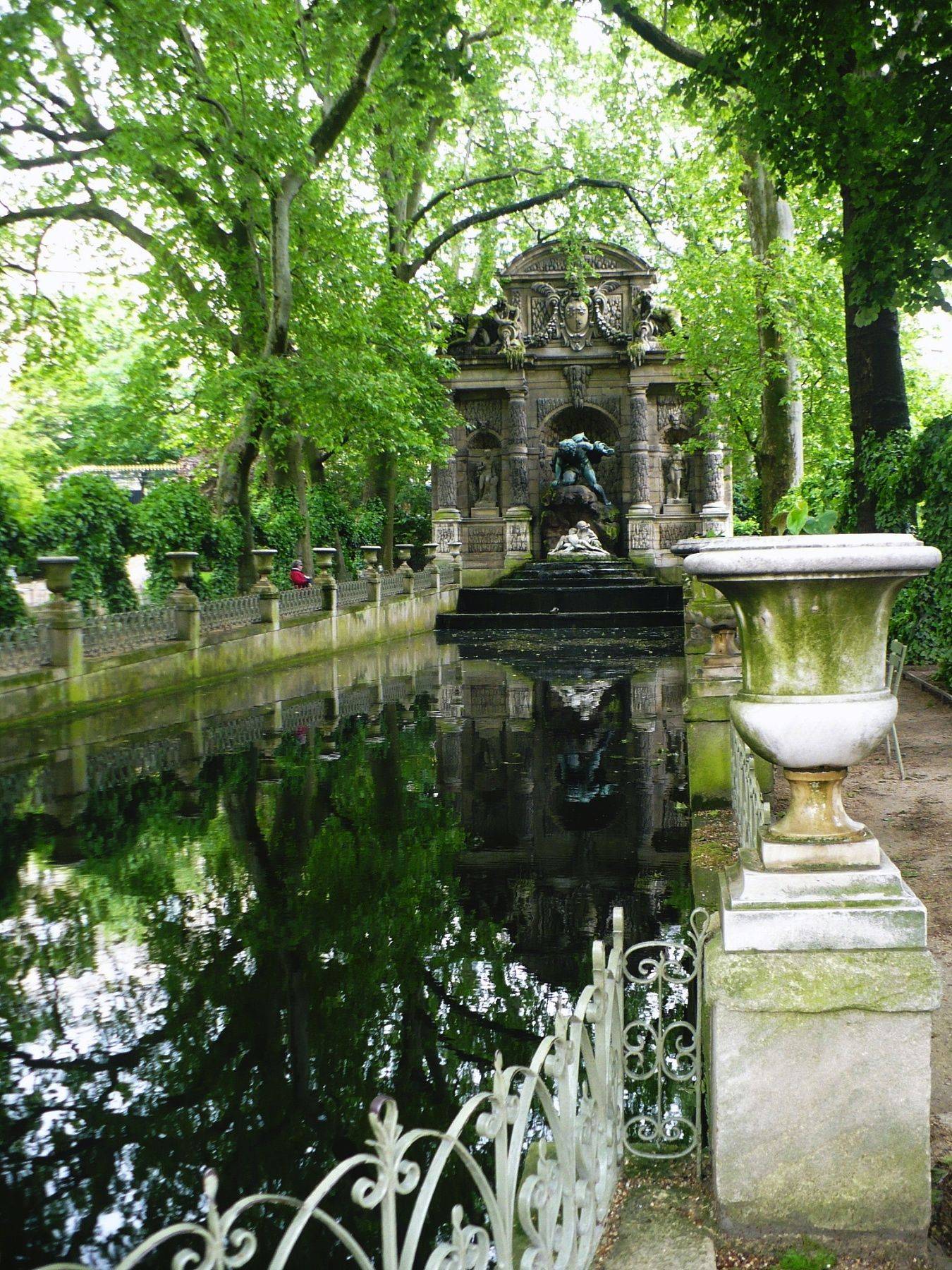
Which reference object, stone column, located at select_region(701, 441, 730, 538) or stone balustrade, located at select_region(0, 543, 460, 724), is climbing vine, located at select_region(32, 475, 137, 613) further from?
stone column, located at select_region(701, 441, 730, 538)

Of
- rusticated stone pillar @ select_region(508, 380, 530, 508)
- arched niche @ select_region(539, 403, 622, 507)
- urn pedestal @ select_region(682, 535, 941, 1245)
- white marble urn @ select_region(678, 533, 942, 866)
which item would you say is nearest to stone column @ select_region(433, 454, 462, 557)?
rusticated stone pillar @ select_region(508, 380, 530, 508)

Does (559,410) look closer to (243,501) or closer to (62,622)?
(243,501)

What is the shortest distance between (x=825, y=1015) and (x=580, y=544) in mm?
29484

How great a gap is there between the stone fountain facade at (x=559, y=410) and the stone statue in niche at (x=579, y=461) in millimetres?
882

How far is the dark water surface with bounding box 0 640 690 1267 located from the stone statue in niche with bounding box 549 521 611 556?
19994mm

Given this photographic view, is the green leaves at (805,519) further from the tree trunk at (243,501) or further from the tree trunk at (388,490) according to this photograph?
the tree trunk at (388,490)

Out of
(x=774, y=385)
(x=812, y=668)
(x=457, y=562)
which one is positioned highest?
(x=774, y=385)

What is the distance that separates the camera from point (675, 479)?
34312 millimetres

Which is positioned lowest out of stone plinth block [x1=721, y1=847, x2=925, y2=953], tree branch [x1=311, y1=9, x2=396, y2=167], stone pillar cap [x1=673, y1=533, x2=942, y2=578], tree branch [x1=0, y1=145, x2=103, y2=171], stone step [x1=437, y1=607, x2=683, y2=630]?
stone step [x1=437, y1=607, x2=683, y2=630]

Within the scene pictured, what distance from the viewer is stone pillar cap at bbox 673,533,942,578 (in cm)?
281

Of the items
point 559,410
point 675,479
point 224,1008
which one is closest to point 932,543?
point 224,1008

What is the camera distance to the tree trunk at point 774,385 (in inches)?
810

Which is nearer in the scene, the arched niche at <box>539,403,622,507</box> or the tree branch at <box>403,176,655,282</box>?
the tree branch at <box>403,176,655,282</box>

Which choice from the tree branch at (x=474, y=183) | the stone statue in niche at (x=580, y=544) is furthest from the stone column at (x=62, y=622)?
the stone statue in niche at (x=580, y=544)
